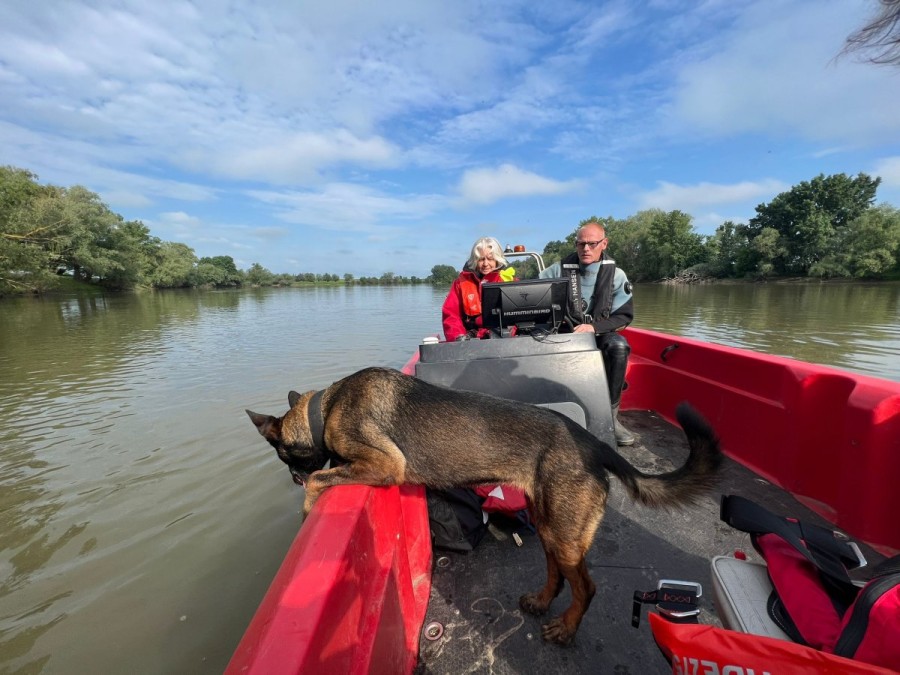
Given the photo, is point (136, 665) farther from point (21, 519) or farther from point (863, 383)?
point (863, 383)

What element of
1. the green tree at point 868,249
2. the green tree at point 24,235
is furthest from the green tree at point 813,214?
the green tree at point 24,235

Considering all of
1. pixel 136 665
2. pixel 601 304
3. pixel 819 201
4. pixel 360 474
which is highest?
pixel 819 201

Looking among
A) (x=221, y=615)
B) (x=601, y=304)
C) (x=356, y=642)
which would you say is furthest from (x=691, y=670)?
(x=601, y=304)

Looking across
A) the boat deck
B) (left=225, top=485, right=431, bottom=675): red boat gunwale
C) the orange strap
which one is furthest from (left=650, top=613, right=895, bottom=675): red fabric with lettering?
the orange strap

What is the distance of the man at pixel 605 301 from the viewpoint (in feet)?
13.9

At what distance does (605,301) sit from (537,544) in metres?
2.80

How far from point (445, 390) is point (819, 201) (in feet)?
225

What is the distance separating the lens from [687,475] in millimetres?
2066

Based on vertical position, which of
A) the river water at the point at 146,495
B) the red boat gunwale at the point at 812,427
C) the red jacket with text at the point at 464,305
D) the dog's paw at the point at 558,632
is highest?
the red jacket with text at the point at 464,305

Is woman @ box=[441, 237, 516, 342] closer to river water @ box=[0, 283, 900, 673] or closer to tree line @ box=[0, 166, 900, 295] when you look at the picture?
river water @ box=[0, 283, 900, 673]

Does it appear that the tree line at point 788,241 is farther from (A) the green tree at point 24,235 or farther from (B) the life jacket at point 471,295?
(A) the green tree at point 24,235

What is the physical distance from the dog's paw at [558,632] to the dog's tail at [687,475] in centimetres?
79

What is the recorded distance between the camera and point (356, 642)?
127 cm

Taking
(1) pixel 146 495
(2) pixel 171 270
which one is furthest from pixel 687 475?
(2) pixel 171 270
